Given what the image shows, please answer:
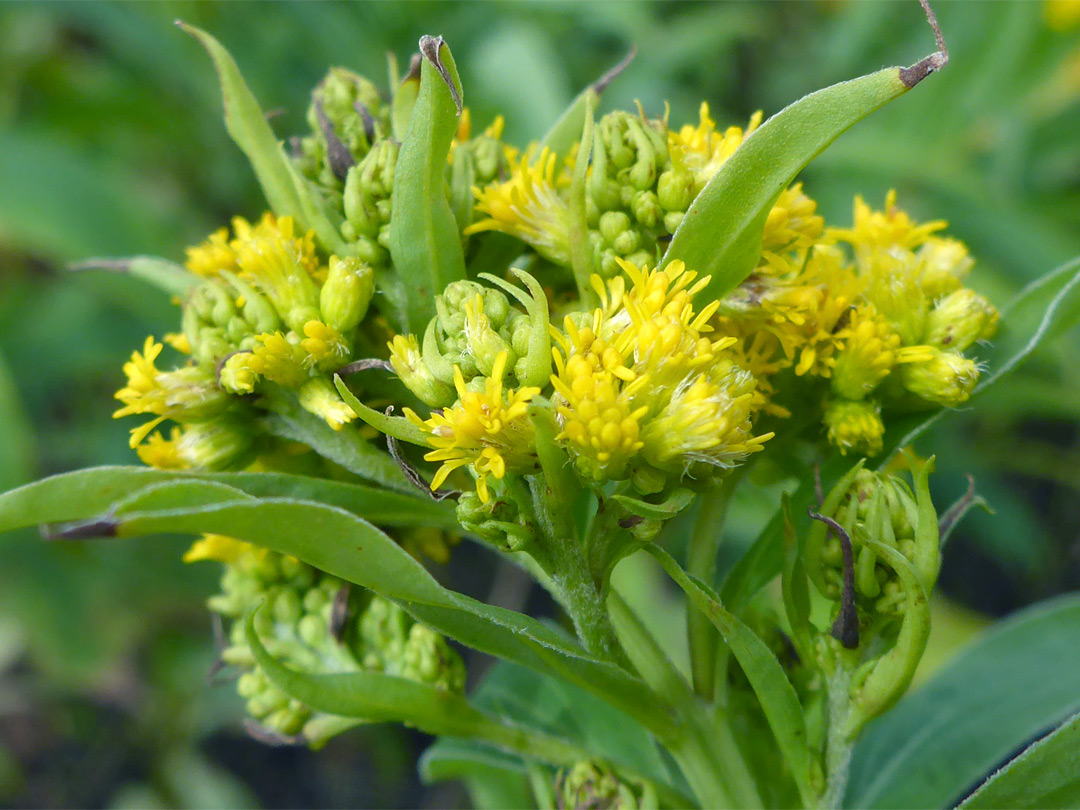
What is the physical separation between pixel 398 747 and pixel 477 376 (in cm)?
335

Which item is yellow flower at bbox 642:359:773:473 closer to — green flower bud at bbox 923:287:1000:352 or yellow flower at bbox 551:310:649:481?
yellow flower at bbox 551:310:649:481

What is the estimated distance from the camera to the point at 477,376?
3.73 ft

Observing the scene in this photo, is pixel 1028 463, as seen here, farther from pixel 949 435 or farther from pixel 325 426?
pixel 325 426

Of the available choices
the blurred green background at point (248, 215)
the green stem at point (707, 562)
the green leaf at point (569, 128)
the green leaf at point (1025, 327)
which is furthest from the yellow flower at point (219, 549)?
the blurred green background at point (248, 215)

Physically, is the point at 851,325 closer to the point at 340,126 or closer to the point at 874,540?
the point at 874,540

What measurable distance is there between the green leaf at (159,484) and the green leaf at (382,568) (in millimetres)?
41

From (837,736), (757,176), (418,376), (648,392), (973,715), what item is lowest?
(973,715)

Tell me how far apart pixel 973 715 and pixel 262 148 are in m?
1.83

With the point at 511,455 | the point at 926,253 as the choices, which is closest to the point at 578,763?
the point at 511,455

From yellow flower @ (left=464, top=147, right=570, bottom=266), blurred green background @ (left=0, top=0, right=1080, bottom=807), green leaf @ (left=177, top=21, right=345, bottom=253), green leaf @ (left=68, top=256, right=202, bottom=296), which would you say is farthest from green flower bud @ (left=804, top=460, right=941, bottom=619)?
blurred green background @ (left=0, top=0, right=1080, bottom=807)

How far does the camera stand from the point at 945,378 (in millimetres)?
1338

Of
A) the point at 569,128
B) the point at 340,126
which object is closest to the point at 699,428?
the point at 569,128

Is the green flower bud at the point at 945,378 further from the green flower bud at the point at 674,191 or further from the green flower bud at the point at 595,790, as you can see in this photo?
the green flower bud at the point at 595,790

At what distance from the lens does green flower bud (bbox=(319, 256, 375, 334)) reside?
127 centimetres
